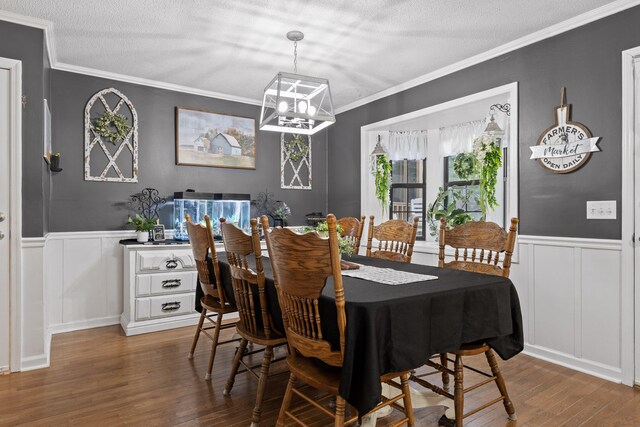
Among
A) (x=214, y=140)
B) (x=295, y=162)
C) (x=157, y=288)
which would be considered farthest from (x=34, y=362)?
(x=295, y=162)

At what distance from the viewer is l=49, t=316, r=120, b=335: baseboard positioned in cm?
377

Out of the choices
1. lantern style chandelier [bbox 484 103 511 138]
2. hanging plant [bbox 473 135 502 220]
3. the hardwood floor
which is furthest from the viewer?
hanging plant [bbox 473 135 502 220]

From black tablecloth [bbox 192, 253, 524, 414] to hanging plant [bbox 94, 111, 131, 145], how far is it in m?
2.85

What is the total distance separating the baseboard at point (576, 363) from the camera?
2.70 m

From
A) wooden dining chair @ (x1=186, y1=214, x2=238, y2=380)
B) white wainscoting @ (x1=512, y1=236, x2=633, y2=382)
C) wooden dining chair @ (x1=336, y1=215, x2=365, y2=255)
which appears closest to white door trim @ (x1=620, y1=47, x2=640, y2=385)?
white wainscoting @ (x1=512, y1=236, x2=633, y2=382)

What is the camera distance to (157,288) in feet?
12.5

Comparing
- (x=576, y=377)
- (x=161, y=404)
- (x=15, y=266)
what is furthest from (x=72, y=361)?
(x=576, y=377)

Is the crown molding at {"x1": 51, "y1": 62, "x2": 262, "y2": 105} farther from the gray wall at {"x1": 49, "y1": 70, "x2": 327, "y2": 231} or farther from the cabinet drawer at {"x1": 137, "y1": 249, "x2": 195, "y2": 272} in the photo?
the cabinet drawer at {"x1": 137, "y1": 249, "x2": 195, "y2": 272}

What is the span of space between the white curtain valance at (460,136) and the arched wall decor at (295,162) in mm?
1802

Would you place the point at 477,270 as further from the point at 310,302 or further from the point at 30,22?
the point at 30,22

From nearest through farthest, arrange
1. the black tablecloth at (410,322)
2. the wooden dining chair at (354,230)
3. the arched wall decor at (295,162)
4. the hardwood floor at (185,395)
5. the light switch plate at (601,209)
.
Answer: the black tablecloth at (410,322) → the hardwood floor at (185,395) → the light switch plate at (601,209) → the wooden dining chair at (354,230) → the arched wall decor at (295,162)

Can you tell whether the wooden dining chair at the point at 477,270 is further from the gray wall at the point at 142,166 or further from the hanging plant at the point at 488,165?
the gray wall at the point at 142,166

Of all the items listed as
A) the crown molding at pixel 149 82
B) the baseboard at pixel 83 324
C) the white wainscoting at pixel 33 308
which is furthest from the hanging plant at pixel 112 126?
the baseboard at pixel 83 324

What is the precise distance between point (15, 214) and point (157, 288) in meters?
1.34
